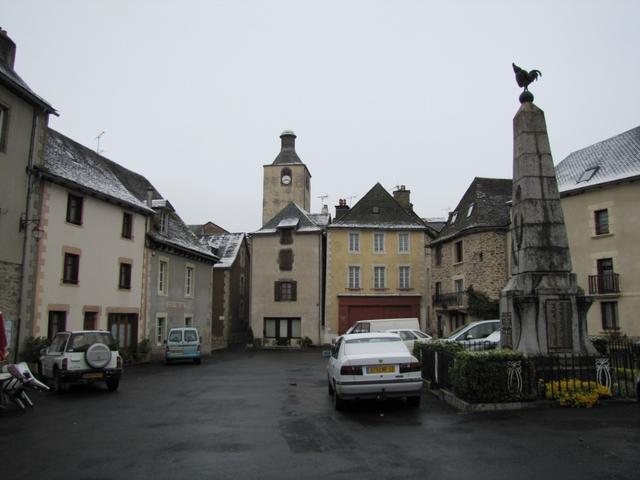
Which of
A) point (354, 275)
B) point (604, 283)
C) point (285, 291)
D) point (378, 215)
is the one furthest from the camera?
point (378, 215)

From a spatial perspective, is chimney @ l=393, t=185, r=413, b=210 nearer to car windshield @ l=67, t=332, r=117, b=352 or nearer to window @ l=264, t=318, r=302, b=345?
window @ l=264, t=318, r=302, b=345

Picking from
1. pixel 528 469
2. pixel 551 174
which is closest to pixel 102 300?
pixel 551 174

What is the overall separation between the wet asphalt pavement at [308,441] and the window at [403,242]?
31.9m

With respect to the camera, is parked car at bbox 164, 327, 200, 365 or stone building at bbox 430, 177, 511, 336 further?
stone building at bbox 430, 177, 511, 336

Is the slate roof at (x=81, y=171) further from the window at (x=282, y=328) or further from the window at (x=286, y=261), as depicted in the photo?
the window at (x=282, y=328)

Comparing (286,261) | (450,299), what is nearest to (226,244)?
(286,261)

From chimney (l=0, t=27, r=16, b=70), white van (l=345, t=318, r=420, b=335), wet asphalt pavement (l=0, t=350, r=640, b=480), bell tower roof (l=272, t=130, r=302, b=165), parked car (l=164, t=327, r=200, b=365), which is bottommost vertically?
wet asphalt pavement (l=0, t=350, r=640, b=480)

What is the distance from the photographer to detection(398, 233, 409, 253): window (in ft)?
145

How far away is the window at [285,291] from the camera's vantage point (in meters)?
44.0

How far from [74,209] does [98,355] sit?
10.2 meters

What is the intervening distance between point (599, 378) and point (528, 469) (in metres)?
5.50

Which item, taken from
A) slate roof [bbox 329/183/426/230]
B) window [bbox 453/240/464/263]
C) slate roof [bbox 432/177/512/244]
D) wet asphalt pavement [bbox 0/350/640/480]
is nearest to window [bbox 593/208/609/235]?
slate roof [bbox 432/177/512/244]

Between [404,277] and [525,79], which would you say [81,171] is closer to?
[525,79]

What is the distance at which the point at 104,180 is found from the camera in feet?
85.5
